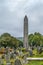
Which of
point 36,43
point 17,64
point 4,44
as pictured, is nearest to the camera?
point 17,64

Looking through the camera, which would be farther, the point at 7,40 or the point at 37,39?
the point at 37,39

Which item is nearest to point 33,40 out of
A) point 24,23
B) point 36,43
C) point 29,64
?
point 36,43

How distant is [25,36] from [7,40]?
13382mm

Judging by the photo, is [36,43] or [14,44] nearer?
[14,44]

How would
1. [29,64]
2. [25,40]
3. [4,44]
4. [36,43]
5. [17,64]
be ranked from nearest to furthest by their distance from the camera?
[17,64] → [29,64] → [25,40] → [4,44] → [36,43]

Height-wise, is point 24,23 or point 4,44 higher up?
point 24,23

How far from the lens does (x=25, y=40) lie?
61.1 meters

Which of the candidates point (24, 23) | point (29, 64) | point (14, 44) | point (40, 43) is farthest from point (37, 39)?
point (29, 64)

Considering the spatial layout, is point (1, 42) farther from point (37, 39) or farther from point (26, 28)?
point (37, 39)

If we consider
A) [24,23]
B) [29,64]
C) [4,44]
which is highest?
[24,23]

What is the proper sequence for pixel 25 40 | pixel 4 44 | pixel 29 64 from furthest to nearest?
pixel 4 44, pixel 25 40, pixel 29 64

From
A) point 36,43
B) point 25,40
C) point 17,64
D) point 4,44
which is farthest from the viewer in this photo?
point 36,43

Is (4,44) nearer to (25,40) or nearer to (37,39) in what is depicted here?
(25,40)

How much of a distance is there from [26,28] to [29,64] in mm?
41817
